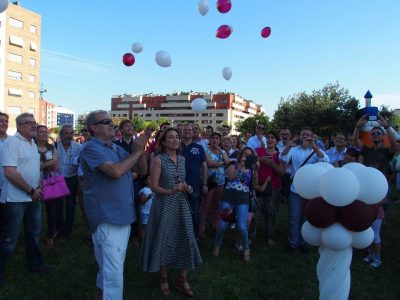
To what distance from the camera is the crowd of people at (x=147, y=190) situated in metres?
2.88

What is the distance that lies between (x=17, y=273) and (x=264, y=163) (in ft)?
13.0

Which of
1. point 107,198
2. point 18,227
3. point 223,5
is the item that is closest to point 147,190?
point 18,227

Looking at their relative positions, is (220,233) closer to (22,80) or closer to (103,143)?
(103,143)

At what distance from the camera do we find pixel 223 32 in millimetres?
8938

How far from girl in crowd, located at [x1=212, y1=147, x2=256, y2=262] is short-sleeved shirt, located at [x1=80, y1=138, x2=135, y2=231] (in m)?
2.53

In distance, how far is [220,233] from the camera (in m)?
5.34

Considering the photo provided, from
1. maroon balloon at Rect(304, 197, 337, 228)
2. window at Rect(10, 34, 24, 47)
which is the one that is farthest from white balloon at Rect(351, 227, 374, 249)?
window at Rect(10, 34, 24, 47)

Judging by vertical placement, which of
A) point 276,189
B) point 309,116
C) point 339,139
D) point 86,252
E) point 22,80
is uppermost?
point 22,80

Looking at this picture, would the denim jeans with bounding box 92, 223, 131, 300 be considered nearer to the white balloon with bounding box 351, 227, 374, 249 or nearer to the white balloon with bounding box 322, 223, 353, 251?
the white balloon with bounding box 322, 223, 353, 251

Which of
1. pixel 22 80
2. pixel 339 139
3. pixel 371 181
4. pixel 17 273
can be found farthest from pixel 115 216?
pixel 22 80

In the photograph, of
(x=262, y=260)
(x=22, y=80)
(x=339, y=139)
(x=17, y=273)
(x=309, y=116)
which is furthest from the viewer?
(x=22, y=80)

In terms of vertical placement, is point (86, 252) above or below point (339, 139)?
below

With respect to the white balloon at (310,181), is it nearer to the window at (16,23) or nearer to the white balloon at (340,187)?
the white balloon at (340,187)

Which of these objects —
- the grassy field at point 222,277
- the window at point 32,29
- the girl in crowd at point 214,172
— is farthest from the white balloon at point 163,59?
the window at point 32,29
